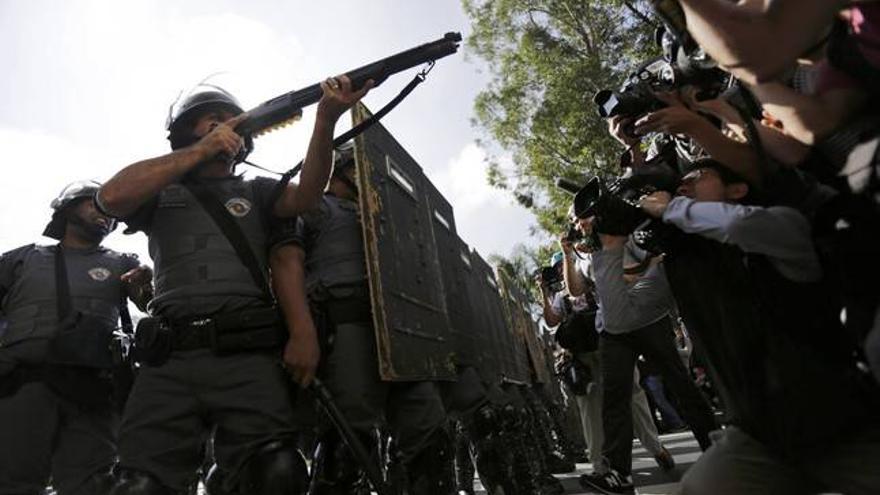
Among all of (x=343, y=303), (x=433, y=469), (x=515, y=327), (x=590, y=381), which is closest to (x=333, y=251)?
(x=343, y=303)

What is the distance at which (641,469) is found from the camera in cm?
509

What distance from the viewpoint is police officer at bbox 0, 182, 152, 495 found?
2.78m

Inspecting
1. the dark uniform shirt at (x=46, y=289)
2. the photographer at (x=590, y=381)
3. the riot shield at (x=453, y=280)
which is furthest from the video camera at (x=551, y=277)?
the dark uniform shirt at (x=46, y=289)

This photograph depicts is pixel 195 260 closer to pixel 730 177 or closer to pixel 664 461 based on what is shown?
pixel 730 177

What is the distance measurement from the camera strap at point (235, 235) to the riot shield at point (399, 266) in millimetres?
603

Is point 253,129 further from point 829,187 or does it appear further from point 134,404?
point 829,187

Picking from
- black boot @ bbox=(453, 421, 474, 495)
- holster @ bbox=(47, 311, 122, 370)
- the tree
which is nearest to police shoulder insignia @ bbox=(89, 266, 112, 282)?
holster @ bbox=(47, 311, 122, 370)

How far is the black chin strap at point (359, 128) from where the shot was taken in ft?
7.66

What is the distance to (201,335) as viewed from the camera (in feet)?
6.38

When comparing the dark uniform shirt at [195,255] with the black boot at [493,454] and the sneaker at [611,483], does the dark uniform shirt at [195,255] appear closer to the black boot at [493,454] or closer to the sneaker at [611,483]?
the black boot at [493,454]

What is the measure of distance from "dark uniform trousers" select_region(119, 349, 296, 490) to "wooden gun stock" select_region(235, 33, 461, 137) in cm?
96

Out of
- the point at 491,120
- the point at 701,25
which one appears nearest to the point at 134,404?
the point at 701,25

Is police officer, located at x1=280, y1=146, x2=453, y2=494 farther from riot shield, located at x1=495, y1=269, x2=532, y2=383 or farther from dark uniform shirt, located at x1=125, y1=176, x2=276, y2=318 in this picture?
riot shield, located at x1=495, y1=269, x2=532, y2=383

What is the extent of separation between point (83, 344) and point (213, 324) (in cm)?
149
